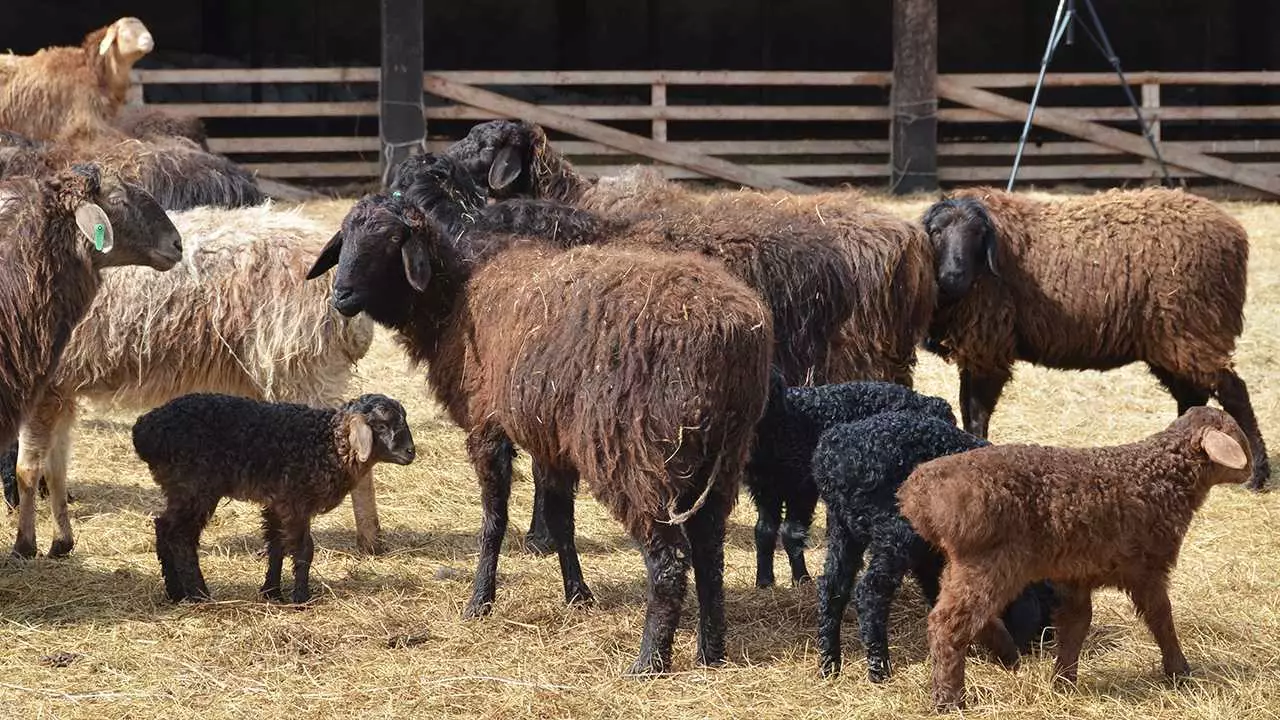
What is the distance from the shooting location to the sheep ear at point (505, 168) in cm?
819

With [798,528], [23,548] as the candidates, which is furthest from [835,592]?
[23,548]

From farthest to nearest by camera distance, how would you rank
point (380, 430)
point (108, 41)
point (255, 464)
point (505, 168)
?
point (108, 41), point (505, 168), point (380, 430), point (255, 464)

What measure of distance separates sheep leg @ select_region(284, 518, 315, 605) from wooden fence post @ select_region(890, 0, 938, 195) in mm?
10576

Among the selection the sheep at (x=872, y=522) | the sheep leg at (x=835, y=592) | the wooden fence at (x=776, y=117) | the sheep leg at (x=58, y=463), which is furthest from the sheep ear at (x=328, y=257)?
the wooden fence at (x=776, y=117)

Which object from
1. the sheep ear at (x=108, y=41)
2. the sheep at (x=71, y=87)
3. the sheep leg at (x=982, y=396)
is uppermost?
the sheep ear at (x=108, y=41)

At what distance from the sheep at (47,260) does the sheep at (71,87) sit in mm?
6348

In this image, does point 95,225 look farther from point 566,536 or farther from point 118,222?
point 566,536

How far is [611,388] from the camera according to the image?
5328 mm

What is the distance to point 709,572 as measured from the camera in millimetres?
5535

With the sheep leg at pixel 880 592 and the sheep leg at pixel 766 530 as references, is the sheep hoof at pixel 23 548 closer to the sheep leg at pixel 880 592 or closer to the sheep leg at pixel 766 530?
the sheep leg at pixel 766 530

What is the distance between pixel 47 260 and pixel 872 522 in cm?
350

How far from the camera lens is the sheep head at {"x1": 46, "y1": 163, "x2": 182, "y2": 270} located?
6.18 m

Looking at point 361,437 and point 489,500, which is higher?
point 361,437

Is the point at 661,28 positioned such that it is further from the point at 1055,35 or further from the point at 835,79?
the point at 1055,35
